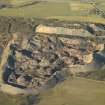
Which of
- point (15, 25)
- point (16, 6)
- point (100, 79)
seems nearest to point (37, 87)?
point (100, 79)

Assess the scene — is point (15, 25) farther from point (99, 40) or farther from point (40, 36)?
point (99, 40)

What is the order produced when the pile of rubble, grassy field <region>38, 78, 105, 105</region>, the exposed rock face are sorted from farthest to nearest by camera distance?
the pile of rubble
the exposed rock face
grassy field <region>38, 78, 105, 105</region>

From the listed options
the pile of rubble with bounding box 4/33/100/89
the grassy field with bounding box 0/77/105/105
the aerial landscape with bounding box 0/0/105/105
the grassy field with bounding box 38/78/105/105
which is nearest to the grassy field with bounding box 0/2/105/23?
the aerial landscape with bounding box 0/0/105/105

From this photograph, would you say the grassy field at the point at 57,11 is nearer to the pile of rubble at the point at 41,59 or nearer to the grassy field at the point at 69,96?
the pile of rubble at the point at 41,59

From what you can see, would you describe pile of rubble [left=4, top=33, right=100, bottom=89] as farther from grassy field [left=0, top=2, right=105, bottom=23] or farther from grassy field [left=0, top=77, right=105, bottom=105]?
grassy field [left=0, top=2, right=105, bottom=23]

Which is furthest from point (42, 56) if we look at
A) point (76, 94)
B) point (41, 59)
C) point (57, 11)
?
point (57, 11)

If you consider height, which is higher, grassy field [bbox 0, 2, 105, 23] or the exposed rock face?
grassy field [bbox 0, 2, 105, 23]

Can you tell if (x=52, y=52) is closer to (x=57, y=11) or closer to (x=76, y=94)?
(x=76, y=94)
